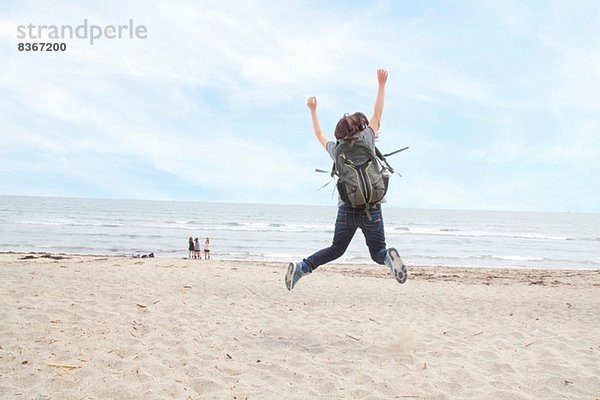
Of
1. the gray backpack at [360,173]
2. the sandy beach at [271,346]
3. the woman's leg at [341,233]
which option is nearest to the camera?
the gray backpack at [360,173]

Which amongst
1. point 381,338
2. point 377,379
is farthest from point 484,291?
point 377,379

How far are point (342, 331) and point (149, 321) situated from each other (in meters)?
2.59

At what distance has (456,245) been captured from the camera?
35.6 metres

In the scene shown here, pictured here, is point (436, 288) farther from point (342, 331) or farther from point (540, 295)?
point (342, 331)

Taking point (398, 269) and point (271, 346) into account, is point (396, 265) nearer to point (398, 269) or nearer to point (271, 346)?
point (398, 269)

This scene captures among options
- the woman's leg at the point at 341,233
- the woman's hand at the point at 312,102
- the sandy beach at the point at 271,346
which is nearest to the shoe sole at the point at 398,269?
the woman's leg at the point at 341,233

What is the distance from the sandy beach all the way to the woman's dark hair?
7.53 ft

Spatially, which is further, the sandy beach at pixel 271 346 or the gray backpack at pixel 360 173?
the sandy beach at pixel 271 346

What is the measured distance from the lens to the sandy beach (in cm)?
418

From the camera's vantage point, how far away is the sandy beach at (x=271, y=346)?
418 cm

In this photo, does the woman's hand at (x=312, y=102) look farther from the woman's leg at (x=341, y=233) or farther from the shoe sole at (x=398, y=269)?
the shoe sole at (x=398, y=269)

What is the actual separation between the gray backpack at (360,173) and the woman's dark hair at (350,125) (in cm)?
4

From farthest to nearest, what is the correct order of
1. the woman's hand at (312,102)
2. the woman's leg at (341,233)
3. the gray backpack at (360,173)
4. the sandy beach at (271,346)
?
1. the woman's hand at (312,102)
2. the woman's leg at (341,233)
3. the sandy beach at (271,346)
4. the gray backpack at (360,173)

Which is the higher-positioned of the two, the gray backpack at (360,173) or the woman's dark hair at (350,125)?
the woman's dark hair at (350,125)
